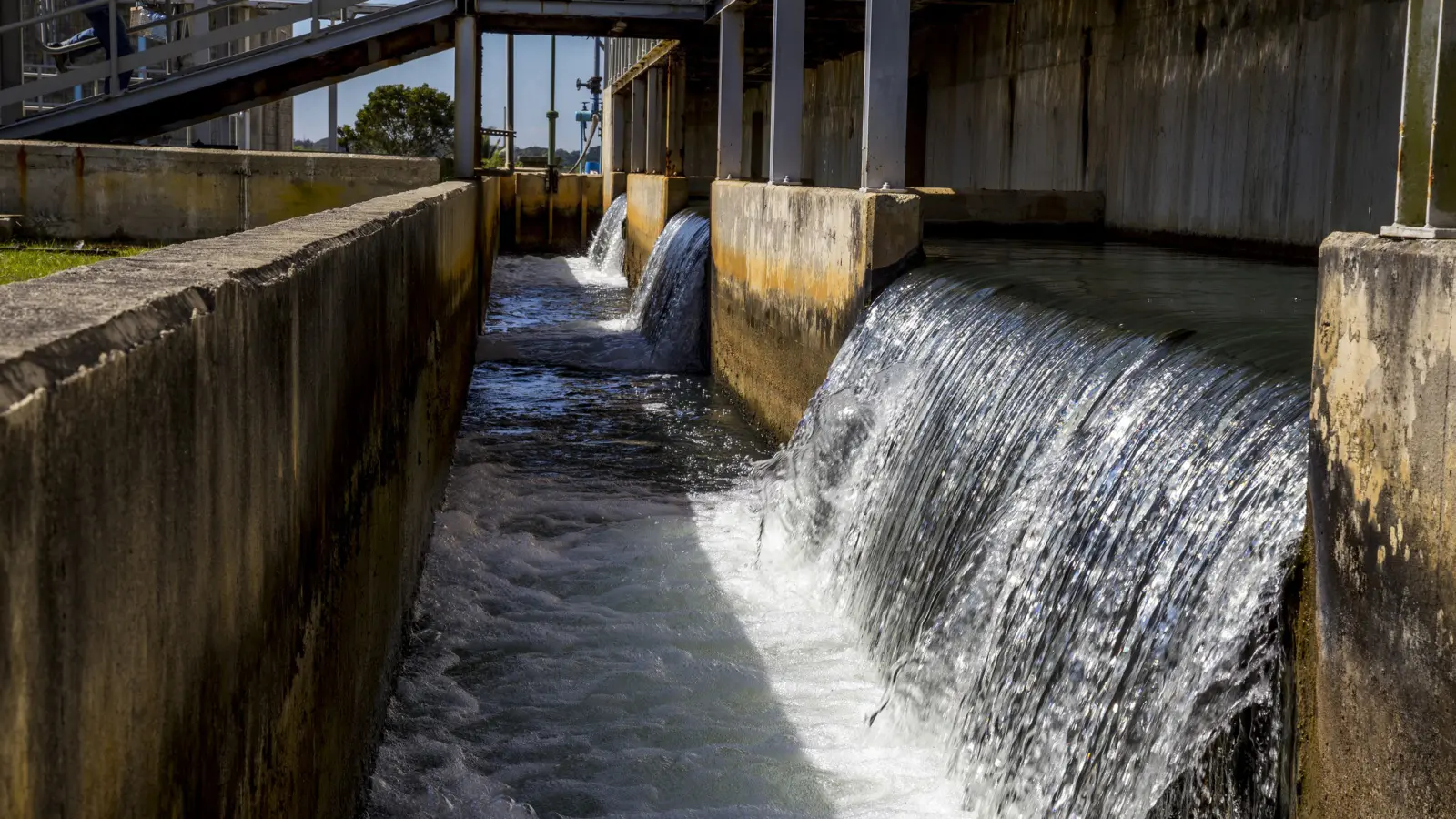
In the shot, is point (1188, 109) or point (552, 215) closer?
point (1188, 109)

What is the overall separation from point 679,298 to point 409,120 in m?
A: 39.6

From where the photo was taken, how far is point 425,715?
5.82 m

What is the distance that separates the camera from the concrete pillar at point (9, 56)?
728 inches

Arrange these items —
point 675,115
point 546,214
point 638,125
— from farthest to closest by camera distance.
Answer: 1. point 546,214
2. point 638,125
3. point 675,115

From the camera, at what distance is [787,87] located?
1323 cm

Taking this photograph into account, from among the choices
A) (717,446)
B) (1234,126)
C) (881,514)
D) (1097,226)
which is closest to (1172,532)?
(881,514)

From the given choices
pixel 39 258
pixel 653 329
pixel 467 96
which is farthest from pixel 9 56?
pixel 39 258

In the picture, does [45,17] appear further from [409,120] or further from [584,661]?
[409,120]

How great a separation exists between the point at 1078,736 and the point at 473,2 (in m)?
16.0

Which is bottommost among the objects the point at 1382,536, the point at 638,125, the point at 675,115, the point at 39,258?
the point at 1382,536

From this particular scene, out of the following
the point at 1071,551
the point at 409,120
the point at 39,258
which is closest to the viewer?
the point at 1071,551

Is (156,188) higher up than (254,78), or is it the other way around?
(254,78)

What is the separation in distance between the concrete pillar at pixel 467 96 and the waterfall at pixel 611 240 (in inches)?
253

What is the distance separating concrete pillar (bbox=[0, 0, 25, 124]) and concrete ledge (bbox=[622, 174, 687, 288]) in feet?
25.8
